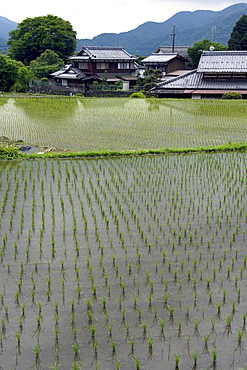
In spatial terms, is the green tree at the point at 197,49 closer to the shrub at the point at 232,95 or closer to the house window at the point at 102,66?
the house window at the point at 102,66

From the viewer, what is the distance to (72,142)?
50.3 ft

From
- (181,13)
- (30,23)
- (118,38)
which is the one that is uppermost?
(181,13)

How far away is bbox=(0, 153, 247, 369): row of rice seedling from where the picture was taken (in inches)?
163

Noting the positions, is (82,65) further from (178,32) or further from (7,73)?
(178,32)

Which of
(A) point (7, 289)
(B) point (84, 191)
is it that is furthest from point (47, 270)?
(B) point (84, 191)

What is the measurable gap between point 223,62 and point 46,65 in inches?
714

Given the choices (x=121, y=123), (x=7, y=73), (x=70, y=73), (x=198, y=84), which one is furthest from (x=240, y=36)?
(x=121, y=123)

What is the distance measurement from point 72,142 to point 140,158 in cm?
372

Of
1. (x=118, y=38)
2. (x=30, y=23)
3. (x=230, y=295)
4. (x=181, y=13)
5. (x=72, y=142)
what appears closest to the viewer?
(x=230, y=295)

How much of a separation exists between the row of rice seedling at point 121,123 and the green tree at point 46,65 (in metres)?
12.8

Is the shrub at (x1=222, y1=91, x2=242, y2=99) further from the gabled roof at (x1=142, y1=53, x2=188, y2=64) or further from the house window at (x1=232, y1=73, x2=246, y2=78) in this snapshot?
the gabled roof at (x1=142, y1=53, x2=188, y2=64)

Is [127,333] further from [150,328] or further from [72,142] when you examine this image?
[72,142]

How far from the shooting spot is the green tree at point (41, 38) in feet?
154

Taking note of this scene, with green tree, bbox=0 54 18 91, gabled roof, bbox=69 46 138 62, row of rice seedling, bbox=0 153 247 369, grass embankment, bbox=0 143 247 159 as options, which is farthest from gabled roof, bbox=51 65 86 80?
row of rice seedling, bbox=0 153 247 369
